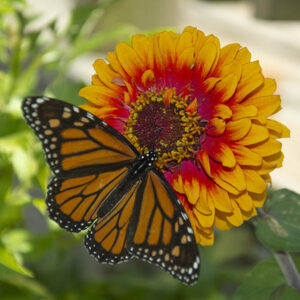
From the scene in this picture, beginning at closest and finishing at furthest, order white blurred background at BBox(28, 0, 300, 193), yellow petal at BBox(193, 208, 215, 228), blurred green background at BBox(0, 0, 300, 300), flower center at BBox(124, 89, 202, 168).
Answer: yellow petal at BBox(193, 208, 215, 228) < flower center at BBox(124, 89, 202, 168) < blurred green background at BBox(0, 0, 300, 300) < white blurred background at BBox(28, 0, 300, 193)

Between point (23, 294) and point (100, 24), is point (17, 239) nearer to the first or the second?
point (23, 294)

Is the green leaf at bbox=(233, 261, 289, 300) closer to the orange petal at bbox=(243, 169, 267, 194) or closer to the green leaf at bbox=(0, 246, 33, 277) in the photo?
the orange petal at bbox=(243, 169, 267, 194)

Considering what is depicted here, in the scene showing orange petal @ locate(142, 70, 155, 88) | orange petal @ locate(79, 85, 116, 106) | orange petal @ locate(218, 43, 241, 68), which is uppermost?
orange petal @ locate(218, 43, 241, 68)

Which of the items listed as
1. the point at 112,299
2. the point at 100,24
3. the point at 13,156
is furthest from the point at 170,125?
the point at 100,24

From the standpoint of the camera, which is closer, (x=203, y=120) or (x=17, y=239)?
(x=203, y=120)

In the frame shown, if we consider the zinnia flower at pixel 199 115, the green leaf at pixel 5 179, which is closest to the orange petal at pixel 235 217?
the zinnia flower at pixel 199 115

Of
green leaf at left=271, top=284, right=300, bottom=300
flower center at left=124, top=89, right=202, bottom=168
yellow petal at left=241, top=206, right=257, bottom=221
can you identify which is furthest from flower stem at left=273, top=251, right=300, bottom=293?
flower center at left=124, top=89, right=202, bottom=168

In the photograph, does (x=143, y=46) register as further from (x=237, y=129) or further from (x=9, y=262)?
(x=9, y=262)

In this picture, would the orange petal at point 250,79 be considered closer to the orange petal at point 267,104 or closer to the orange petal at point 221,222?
the orange petal at point 267,104
